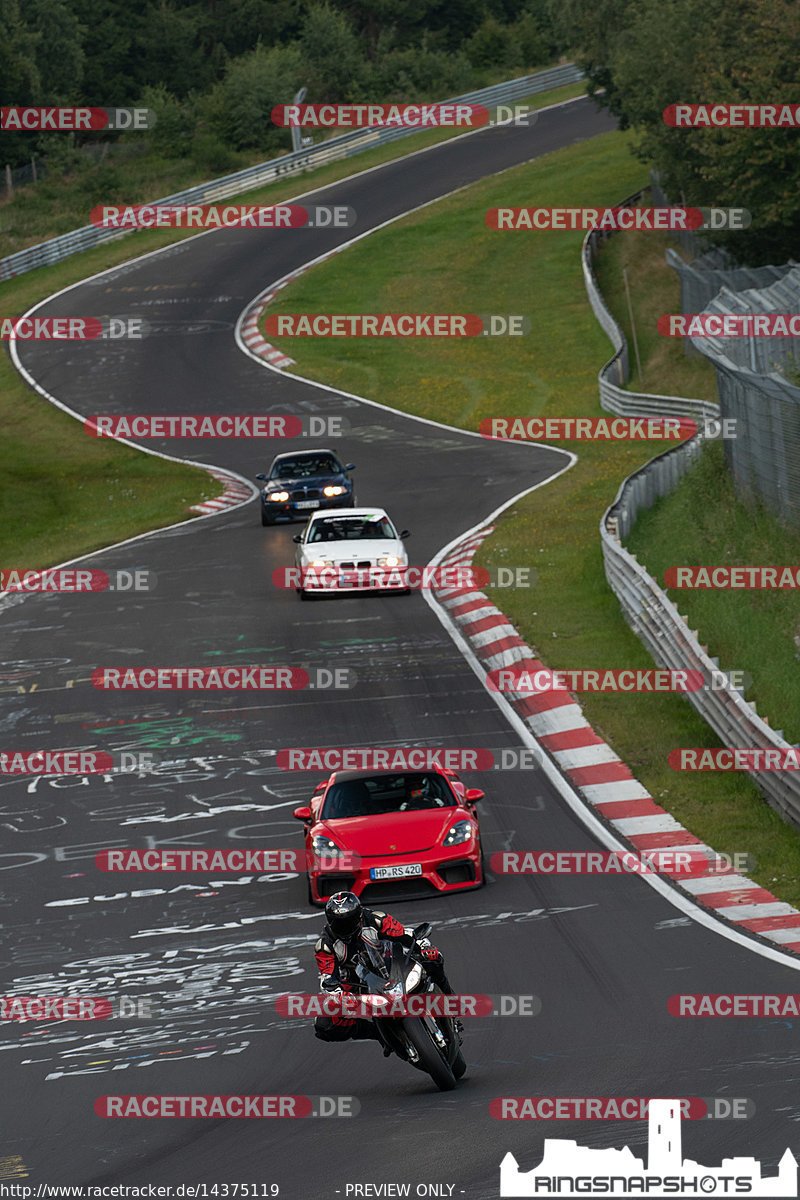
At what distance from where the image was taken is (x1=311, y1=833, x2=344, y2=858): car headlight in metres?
13.0

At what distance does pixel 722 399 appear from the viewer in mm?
27094

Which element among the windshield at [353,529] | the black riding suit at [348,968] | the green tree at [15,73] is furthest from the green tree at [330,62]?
the black riding suit at [348,968]

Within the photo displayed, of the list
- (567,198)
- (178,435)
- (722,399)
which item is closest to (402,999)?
(722,399)

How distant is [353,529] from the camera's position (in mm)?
26047

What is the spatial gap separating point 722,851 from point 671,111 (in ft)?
123

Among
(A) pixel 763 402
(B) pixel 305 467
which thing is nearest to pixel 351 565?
(A) pixel 763 402

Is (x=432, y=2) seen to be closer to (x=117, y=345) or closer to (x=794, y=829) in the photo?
(x=117, y=345)

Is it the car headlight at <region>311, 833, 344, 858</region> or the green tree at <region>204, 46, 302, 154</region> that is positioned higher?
the car headlight at <region>311, 833, 344, 858</region>

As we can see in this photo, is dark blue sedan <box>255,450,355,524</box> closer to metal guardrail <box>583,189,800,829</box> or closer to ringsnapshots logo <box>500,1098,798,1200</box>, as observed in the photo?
metal guardrail <box>583,189,800,829</box>

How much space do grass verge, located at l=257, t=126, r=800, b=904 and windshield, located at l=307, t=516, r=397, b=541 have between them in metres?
1.85

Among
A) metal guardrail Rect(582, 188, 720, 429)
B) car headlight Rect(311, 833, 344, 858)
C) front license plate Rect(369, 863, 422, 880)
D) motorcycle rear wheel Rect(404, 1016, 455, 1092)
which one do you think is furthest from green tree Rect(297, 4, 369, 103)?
motorcycle rear wheel Rect(404, 1016, 455, 1092)

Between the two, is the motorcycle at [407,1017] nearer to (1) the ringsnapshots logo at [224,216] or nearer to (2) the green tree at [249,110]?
(1) the ringsnapshots logo at [224,216]

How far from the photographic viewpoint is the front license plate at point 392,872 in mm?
12938

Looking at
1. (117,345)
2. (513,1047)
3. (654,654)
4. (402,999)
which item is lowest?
(117,345)
